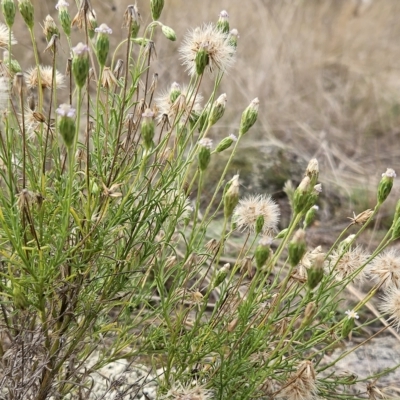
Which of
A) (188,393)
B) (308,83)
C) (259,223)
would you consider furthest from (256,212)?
(308,83)

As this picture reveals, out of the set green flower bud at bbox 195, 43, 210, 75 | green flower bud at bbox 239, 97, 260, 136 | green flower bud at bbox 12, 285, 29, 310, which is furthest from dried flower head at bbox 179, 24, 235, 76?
green flower bud at bbox 12, 285, 29, 310

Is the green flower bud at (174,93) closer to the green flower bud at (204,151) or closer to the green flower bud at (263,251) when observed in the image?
the green flower bud at (204,151)

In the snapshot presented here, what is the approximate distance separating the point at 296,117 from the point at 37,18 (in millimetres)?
2295

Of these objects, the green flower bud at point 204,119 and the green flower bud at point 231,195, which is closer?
the green flower bud at point 231,195

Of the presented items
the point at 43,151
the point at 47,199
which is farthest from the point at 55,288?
the point at 43,151

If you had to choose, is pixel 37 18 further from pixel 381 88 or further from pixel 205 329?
pixel 205 329

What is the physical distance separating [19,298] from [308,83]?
5.03 m

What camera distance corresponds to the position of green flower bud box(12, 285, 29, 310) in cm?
122

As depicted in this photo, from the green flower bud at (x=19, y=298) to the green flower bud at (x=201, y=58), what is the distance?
0.57 m

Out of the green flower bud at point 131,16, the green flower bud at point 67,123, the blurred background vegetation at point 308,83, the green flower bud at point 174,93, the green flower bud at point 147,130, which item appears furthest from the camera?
the blurred background vegetation at point 308,83

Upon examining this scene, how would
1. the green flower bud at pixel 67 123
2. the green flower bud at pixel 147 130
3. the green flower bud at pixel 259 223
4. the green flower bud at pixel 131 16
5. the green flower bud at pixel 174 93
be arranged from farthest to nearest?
1. the green flower bud at pixel 174 93
2. the green flower bud at pixel 259 223
3. the green flower bud at pixel 131 16
4. the green flower bud at pixel 147 130
5. the green flower bud at pixel 67 123

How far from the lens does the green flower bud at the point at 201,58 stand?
123 cm

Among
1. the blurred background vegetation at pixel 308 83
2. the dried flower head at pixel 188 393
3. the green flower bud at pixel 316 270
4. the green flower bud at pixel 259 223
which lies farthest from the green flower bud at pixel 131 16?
the blurred background vegetation at pixel 308 83

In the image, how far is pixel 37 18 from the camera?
16.2ft
